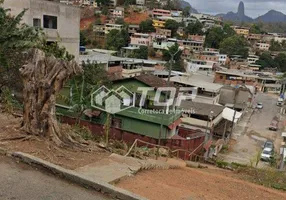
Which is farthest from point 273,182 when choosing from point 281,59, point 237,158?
point 281,59

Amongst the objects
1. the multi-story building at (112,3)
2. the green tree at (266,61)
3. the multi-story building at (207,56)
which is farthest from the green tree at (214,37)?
the multi-story building at (112,3)

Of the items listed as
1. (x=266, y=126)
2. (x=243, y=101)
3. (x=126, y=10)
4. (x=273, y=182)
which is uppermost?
(x=126, y=10)

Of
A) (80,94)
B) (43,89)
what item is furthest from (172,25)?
(43,89)

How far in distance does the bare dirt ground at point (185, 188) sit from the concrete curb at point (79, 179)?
16.5 inches

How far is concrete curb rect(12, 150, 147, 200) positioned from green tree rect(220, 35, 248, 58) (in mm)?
86585

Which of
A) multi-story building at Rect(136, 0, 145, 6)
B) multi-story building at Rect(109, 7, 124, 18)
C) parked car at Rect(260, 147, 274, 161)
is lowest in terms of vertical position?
parked car at Rect(260, 147, 274, 161)

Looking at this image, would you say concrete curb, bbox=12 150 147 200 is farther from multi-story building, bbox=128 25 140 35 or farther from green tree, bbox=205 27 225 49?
green tree, bbox=205 27 225 49

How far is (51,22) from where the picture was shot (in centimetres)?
2362

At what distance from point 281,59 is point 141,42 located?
4561 centimetres

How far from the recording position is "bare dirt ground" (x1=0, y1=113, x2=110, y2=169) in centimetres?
546

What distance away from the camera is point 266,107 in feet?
162

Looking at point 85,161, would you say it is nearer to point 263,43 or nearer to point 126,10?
point 126,10

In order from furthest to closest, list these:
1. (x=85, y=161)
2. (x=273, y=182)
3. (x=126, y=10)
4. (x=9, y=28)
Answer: (x=126, y=10) < (x=9, y=28) < (x=273, y=182) < (x=85, y=161)

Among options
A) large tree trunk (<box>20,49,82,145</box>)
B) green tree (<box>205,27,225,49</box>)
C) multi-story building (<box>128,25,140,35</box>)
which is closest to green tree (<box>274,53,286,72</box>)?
green tree (<box>205,27,225,49</box>)
